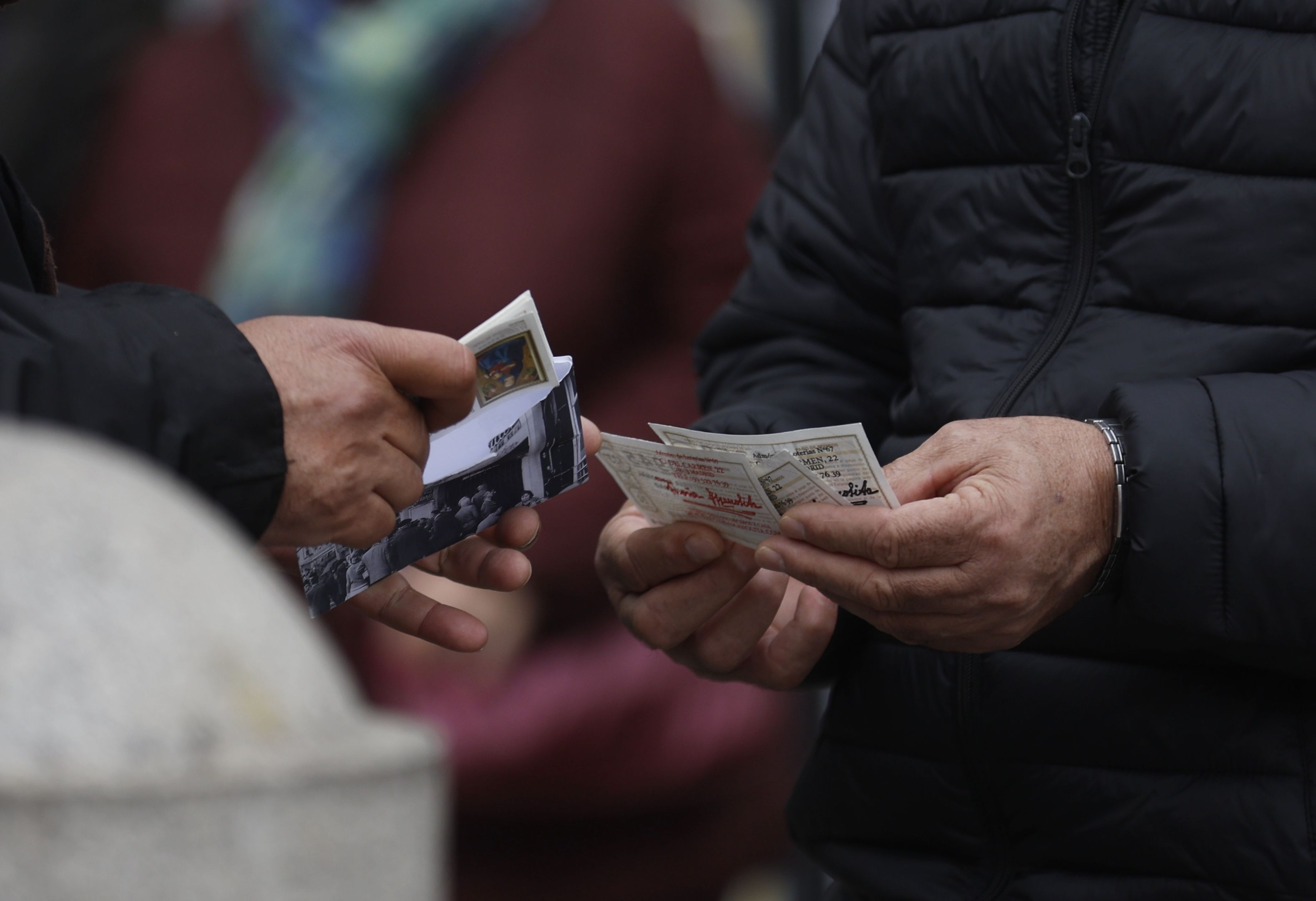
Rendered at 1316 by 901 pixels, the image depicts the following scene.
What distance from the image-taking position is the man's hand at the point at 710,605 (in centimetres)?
183

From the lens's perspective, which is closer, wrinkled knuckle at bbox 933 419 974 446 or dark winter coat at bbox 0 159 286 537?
dark winter coat at bbox 0 159 286 537

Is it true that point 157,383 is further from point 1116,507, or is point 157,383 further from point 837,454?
point 1116,507

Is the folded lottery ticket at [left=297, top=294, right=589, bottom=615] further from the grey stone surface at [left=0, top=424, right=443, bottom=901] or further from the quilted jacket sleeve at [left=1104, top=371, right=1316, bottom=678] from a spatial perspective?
the grey stone surface at [left=0, top=424, right=443, bottom=901]

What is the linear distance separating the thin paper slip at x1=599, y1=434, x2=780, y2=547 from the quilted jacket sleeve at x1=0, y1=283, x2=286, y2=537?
446 mm

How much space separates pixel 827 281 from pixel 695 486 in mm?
504

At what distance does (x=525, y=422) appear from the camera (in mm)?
1800

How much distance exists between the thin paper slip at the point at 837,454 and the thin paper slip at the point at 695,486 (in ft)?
0.08

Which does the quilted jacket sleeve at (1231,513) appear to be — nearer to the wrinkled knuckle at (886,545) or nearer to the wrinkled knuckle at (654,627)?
the wrinkled knuckle at (886,545)

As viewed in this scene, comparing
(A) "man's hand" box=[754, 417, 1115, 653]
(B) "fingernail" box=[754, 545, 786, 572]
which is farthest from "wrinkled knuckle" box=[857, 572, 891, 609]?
(B) "fingernail" box=[754, 545, 786, 572]

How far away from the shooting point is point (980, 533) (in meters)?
1.51

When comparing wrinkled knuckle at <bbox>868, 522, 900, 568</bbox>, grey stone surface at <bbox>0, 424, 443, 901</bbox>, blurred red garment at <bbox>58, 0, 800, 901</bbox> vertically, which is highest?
grey stone surface at <bbox>0, 424, 443, 901</bbox>

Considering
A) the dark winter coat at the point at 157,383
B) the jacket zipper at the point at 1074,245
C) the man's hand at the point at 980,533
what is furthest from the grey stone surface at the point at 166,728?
the jacket zipper at the point at 1074,245

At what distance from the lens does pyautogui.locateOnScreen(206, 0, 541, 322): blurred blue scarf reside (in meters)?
3.17

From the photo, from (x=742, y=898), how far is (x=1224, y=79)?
2.47m
